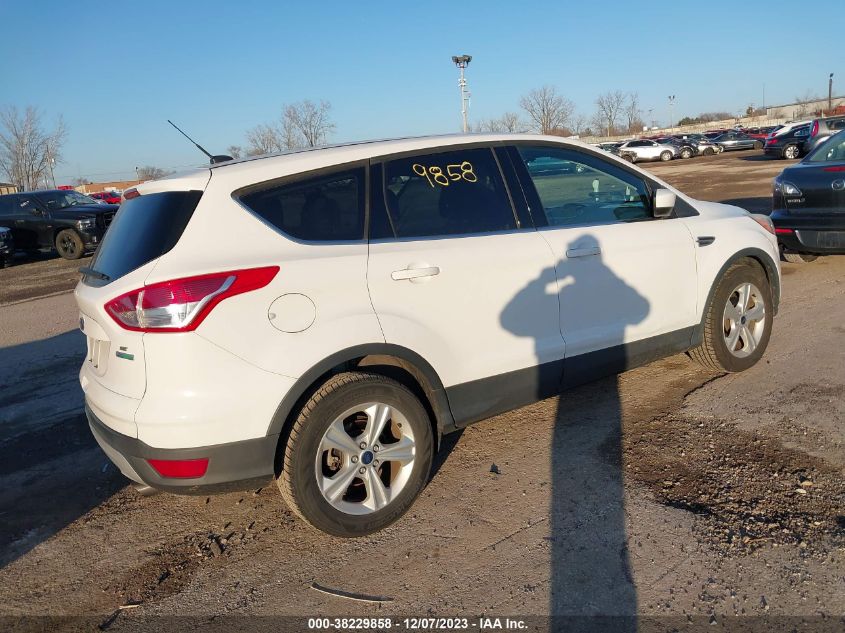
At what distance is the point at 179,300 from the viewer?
8.96 feet

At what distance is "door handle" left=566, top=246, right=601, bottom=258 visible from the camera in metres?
3.80

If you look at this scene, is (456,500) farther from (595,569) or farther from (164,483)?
(164,483)

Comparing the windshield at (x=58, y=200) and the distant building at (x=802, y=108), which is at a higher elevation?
the distant building at (x=802, y=108)

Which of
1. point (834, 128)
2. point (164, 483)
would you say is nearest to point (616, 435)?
point (164, 483)

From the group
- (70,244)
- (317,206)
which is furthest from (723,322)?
(70,244)

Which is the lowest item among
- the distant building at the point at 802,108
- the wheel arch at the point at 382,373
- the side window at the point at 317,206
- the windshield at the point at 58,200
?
the wheel arch at the point at 382,373

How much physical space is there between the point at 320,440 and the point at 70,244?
1630 centimetres

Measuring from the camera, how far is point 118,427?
293 centimetres

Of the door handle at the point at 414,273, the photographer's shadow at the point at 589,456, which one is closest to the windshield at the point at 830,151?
the photographer's shadow at the point at 589,456

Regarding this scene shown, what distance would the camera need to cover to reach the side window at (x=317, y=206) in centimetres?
306

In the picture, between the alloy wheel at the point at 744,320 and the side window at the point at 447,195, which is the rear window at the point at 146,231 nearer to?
the side window at the point at 447,195

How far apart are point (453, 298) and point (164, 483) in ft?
5.26

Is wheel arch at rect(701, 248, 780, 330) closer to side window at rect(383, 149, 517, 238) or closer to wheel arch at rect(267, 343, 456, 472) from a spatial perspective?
side window at rect(383, 149, 517, 238)

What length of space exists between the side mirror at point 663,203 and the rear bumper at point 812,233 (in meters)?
3.95
